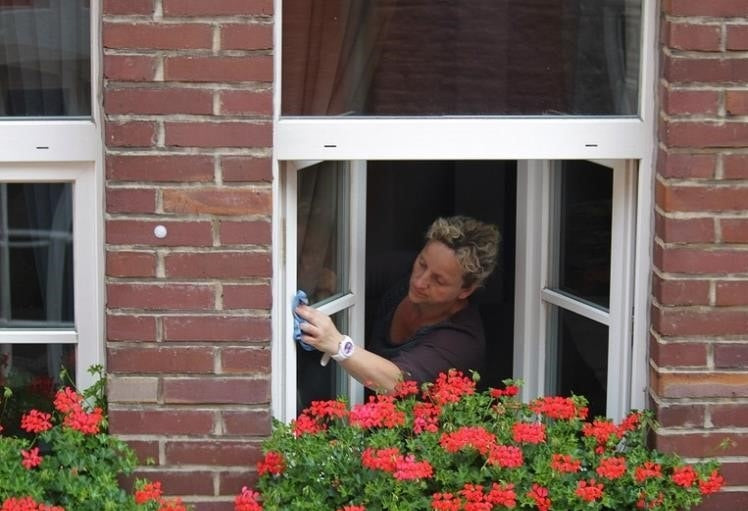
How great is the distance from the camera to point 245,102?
3.93 m

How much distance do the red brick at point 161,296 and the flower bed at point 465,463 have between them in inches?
14.6

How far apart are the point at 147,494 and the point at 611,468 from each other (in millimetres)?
1092

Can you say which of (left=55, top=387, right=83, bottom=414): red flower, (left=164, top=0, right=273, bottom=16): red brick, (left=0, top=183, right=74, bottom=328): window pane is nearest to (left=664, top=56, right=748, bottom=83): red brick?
(left=164, top=0, right=273, bottom=16): red brick

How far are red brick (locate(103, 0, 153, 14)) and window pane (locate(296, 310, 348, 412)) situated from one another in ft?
3.22

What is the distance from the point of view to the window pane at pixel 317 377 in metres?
4.36

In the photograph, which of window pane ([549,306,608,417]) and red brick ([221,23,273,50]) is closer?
red brick ([221,23,273,50])

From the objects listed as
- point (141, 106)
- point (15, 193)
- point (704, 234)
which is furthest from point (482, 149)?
point (15, 193)

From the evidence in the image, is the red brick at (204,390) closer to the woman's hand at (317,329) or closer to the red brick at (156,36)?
the woman's hand at (317,329)

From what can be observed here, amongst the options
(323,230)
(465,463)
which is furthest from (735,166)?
(323,230)

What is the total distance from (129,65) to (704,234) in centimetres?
144

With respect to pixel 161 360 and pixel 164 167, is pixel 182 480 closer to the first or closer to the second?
pixel 161 360

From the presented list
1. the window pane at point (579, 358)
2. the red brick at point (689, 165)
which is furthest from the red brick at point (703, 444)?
the red brick at point (689, 165)

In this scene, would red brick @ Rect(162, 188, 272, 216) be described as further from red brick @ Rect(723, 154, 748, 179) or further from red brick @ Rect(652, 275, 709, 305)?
red brick @ Rect(723, 154, 748, 179)

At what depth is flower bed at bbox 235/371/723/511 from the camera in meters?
3.86
